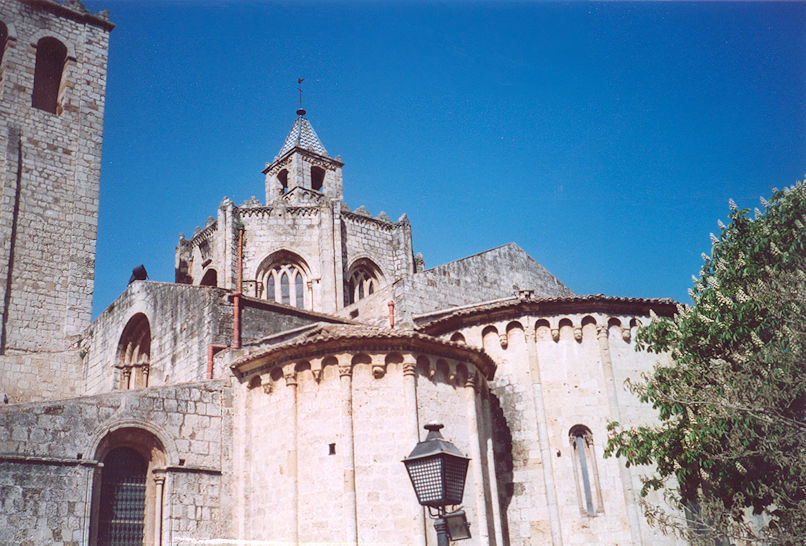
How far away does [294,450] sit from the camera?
14.9 metres

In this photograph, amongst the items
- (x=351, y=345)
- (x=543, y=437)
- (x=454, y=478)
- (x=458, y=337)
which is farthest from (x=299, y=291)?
(x=454, y=478)

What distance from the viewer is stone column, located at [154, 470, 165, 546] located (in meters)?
15.0

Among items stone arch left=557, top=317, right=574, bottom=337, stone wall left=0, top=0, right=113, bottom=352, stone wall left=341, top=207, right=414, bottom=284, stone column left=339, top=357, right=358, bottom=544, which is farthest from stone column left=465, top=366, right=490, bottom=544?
stone wall left=341, top=207, right=414, bottom=284

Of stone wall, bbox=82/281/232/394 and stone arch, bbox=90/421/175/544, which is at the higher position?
stone wall, bbox=82/281/232/394

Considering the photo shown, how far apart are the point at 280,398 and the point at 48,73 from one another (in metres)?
21.1

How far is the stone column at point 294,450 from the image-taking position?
47.3 feet

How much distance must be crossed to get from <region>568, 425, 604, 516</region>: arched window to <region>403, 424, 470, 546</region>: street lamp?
1031 centimetres

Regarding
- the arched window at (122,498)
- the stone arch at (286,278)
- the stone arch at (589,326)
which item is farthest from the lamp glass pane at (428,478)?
the stone arch at (286,278)

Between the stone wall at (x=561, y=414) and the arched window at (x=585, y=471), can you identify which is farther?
the arched window at (x=585, y=471)

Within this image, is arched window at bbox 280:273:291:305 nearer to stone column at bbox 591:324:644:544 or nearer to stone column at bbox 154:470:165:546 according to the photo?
stone column at bbox 591:324:644:544

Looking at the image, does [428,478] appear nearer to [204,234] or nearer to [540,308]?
[540,308]

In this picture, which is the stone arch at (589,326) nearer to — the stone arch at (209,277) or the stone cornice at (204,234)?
the stone arch at (209,277)

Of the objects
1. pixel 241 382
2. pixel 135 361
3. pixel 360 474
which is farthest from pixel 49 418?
pixel 135 361

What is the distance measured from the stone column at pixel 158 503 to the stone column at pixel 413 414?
15.7 feet
